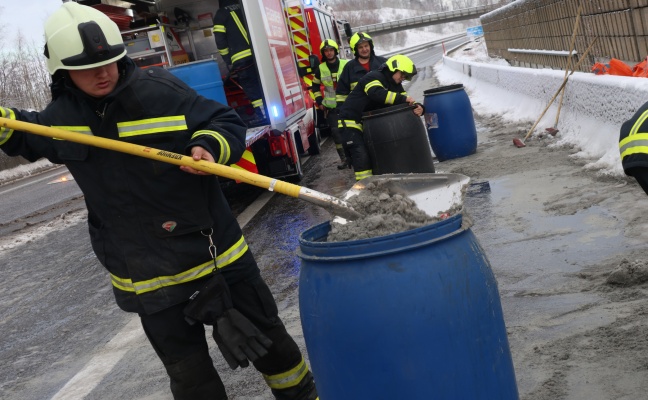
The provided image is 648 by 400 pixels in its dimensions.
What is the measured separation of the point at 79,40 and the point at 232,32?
7696mm

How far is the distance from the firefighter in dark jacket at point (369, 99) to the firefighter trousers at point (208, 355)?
211 inches

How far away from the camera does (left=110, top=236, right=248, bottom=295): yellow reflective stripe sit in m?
3.56

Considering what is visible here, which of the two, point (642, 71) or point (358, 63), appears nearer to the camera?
point (642, 71)

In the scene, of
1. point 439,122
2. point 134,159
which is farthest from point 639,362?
point 439,122

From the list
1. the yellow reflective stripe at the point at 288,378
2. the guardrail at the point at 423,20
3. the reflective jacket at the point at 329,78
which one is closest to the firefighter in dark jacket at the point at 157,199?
the yellow reflective stripe at the point at 288,378

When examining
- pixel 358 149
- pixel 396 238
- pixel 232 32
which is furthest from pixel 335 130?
pixel 396 238

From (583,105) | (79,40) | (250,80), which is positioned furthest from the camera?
(250,80)

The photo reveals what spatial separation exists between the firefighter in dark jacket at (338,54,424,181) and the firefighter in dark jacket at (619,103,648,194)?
576cm

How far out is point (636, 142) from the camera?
9.86 feet

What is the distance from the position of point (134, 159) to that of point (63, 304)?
4.10 m

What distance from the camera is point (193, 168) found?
11.3 feet

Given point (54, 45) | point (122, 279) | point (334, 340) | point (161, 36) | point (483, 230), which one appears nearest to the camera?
point (334, 340)

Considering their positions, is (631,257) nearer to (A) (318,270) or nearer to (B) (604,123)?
(A) (318,270)

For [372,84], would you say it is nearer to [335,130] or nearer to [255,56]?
[255,56]
